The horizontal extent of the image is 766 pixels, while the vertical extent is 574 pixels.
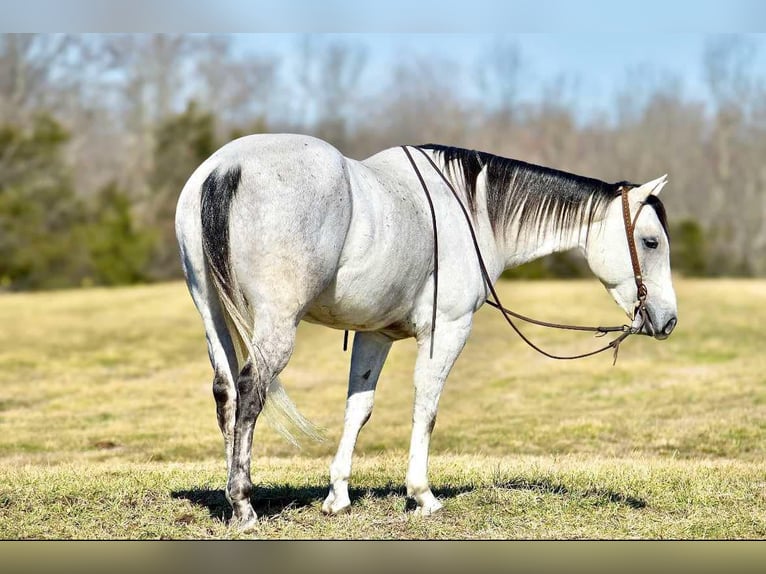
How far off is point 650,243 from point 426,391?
64.0 inches

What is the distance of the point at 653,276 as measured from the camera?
5.81 metres

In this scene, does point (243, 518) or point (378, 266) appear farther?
point (378, 266)

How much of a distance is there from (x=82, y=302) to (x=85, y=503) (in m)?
18.0

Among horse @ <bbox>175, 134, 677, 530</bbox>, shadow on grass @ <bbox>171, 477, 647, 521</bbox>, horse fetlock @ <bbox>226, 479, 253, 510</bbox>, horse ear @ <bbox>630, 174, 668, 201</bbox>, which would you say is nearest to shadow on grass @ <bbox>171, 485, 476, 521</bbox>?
shadow on grass @ <bbox>171, 477, 647, 521</bbox>

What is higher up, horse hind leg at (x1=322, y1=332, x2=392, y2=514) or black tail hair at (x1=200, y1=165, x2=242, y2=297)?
black tail hair at (x1=200, y1=165, x2=242, y2=297)

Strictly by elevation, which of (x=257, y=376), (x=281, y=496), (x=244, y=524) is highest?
(x=257, y=376)

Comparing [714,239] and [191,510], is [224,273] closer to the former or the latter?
[191,510]

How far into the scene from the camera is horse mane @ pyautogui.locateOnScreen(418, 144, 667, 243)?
227 inches

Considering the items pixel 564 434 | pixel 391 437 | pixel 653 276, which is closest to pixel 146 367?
pixel 391 437

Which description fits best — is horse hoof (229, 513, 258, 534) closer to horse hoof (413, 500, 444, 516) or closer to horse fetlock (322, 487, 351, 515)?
horse fetlock (322, 487, 351, 515)

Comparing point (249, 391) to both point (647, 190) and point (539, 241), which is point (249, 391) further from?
point (647, 190)

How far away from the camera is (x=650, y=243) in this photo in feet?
18.9

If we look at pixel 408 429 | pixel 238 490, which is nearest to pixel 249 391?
pixel 238 490

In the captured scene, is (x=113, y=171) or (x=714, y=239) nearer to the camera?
(x=714, y=239)
